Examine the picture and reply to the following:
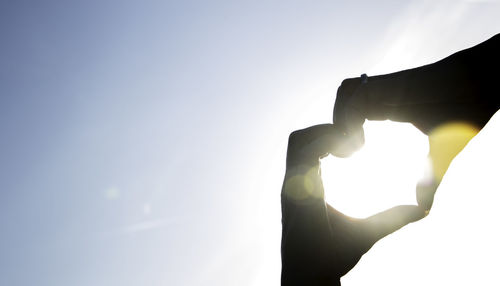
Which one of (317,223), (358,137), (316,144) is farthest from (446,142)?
(317,223)

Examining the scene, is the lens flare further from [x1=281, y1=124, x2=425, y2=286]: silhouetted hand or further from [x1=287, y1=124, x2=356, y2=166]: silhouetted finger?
[x1=287, y1=124, x2=356, y2=166]: silhouetted finger

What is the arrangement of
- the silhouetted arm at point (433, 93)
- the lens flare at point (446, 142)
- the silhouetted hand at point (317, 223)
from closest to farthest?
the silhouetted hand at point (317, 223) → the silhouetted arm at point (433, 93) → the lens flare at point (446, 142)

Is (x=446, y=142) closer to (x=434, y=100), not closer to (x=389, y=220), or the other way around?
(x=434, y=100)

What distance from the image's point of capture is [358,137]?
5.78ft

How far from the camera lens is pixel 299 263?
4.77 ft

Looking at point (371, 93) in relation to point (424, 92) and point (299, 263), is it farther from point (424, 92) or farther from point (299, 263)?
point (299, 263)

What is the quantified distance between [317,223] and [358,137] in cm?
54

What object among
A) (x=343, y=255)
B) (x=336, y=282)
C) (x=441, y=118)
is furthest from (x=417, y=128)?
(x=336, y=282)

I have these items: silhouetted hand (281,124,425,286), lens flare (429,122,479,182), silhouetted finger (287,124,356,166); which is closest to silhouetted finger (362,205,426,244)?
silhouetted hand (281,124,425,286)

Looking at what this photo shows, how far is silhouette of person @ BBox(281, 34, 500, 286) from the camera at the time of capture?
147 centimetres

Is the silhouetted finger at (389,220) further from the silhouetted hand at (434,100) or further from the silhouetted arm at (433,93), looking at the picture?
the silhouetted arm at (433,93)

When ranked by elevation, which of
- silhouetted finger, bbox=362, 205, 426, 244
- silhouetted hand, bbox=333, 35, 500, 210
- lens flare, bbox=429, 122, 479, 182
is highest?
silhouetted hand, bbox=333, 35, 500, 210

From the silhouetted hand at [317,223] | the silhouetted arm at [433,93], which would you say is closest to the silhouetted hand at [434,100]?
Result: the silhouetted arm at [433,93]

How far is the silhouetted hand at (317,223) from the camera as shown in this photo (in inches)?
57.3
